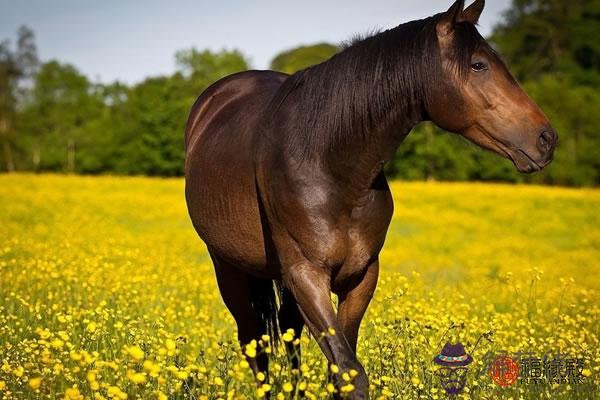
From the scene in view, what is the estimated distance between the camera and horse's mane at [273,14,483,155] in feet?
10.6

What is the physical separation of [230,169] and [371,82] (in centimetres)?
119

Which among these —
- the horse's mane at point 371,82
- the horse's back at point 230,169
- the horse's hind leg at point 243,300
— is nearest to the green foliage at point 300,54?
the horse's back at point 230,169

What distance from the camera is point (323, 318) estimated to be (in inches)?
131

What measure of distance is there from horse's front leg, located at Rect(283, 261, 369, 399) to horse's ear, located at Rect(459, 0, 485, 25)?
4.48ft

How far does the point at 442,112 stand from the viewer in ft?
10.6

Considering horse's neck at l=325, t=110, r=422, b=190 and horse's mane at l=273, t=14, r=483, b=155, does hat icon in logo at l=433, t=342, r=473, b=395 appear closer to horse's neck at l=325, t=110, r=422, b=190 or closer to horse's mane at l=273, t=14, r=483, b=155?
horse's neck at l=325, t=110, r=422, b=190

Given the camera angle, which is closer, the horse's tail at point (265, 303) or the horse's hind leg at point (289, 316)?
the horse's hind leg at point (289, 316)

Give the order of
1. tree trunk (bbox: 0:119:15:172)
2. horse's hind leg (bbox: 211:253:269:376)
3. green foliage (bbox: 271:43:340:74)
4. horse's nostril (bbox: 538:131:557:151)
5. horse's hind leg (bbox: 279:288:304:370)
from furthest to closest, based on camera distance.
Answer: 1. green foliage (bbox: 271:43:340:74)
2. tree trunk (bbox: 0:119:15:172)
3. horse's hind leg (bbox: 211:253:269:376)
4. horse's hind leg (bbox: 279:288:304:370)
5. horse's nostril (bbox: 538:131:557:151)

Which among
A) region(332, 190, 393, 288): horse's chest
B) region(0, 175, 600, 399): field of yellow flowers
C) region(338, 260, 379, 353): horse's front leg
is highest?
region(332, 190, 393, 288): horse's chest

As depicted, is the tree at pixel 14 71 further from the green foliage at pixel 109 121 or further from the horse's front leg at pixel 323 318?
the horse's front leg at pixel 323 318

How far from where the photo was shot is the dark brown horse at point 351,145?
317 cm

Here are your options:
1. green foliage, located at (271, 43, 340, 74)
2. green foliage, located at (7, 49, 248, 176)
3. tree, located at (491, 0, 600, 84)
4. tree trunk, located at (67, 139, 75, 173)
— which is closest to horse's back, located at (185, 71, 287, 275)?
green foliage, located at (7, 49, 248, 176)

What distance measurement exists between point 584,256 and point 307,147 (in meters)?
12.2

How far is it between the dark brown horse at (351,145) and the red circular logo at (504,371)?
124cm
